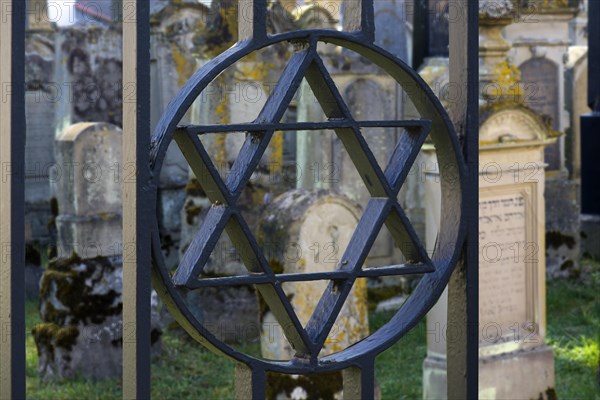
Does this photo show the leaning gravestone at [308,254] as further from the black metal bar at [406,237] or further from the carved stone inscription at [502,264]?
the black metal bar at [406,237]

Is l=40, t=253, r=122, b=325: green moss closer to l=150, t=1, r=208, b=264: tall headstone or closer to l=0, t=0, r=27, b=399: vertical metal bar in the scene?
l=150, t=1, r=208, b=264: tall headstone

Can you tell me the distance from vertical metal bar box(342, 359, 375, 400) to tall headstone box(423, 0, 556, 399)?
146 inches

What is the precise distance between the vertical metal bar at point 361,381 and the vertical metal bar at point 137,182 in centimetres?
40

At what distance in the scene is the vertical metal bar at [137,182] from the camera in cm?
175

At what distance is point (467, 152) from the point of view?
2074mm

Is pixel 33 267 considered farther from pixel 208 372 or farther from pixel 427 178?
pixel 427 178

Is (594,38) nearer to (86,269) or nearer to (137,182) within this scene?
(86,269)

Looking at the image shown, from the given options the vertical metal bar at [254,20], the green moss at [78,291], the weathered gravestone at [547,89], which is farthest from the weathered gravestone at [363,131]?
the vertical metal bar at [254,20]

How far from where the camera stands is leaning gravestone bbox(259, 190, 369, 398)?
5574mm

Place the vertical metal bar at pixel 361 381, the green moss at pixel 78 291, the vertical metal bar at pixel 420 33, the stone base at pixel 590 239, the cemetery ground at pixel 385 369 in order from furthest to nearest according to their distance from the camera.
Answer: the stone base at pixel 590 239 < the vertical metal bar at pixel 420 33 < the green moss at pixel 78 291 < the cemetery ground at pixel 385 369 < the vertical metal bar at pixel 361 381

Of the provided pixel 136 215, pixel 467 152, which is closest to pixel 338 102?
pixel 467 152

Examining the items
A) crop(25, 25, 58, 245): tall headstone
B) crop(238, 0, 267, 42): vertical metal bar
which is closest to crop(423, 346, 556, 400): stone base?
crop(238, 0, 267, 42): vertical metal bar

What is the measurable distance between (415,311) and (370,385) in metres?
0.16

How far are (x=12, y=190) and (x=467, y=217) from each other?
0.82 meters
